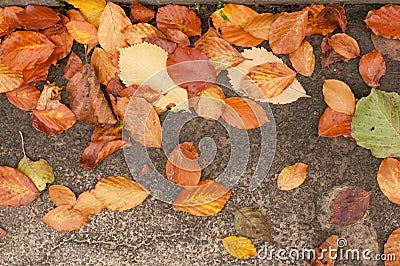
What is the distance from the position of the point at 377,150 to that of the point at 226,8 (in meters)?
0.75

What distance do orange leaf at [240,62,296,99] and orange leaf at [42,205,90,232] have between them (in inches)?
30.4

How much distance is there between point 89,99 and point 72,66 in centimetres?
15

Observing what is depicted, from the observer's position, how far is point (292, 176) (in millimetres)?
2182

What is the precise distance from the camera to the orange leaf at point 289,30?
2141 millimetres

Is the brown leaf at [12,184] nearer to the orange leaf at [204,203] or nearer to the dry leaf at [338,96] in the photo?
the orange leaf at [204,203]

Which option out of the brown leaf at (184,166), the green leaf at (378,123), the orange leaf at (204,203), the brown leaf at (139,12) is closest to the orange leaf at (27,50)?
the brown leaf at (139,12)

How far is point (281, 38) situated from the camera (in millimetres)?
2150

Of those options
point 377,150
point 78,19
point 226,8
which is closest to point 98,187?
point 78,19

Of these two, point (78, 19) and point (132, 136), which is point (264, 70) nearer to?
point (132, 136)

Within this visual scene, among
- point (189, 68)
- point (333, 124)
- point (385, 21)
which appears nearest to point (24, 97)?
point (189, 68)

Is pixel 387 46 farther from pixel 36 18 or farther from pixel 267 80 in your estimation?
pixel 36 18

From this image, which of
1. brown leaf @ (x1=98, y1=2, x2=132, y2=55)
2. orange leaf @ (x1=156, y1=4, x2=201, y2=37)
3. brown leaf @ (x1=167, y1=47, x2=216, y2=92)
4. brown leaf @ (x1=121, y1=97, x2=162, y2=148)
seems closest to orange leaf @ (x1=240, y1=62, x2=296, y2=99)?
brown leaf @ (x1=167, y1=47, x2=216, y2=92)

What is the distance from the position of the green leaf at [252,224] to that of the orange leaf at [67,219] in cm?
56

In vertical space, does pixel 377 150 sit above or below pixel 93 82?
below
